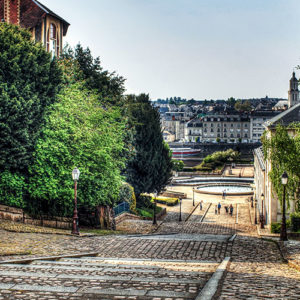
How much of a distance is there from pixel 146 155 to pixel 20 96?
20832mm

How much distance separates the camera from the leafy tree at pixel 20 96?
79.2 feet

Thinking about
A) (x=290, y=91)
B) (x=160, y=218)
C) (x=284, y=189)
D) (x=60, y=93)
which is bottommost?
(x=160, y=218)

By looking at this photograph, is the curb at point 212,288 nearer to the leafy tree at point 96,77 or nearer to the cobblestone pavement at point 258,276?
the cobblestone pavement at point 258,276

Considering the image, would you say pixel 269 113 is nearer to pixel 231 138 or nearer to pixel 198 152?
pixel 231 138

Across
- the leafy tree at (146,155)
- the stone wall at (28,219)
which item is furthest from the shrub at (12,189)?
the leafy tree at (146,155)

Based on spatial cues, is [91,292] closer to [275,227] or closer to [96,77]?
[275,227]

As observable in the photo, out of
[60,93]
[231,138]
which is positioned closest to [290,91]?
[60,93]

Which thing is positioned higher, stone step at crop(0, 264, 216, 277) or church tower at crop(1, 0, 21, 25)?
church tower at crop(1, 0, 21, 25)

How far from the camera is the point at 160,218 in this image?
1795 inches

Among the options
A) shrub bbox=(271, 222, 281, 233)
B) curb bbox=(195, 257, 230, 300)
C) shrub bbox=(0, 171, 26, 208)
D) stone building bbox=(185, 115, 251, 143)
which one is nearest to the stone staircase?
curb bbox=(195, 257, 230, 300)

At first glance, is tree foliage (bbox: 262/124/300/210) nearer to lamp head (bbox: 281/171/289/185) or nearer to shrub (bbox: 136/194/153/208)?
lamp head (bbox: 281/171/289/185)

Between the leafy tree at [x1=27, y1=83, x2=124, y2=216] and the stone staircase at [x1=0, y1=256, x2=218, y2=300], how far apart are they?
1335 cm

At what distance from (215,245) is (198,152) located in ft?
409

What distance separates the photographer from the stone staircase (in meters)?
8.30
